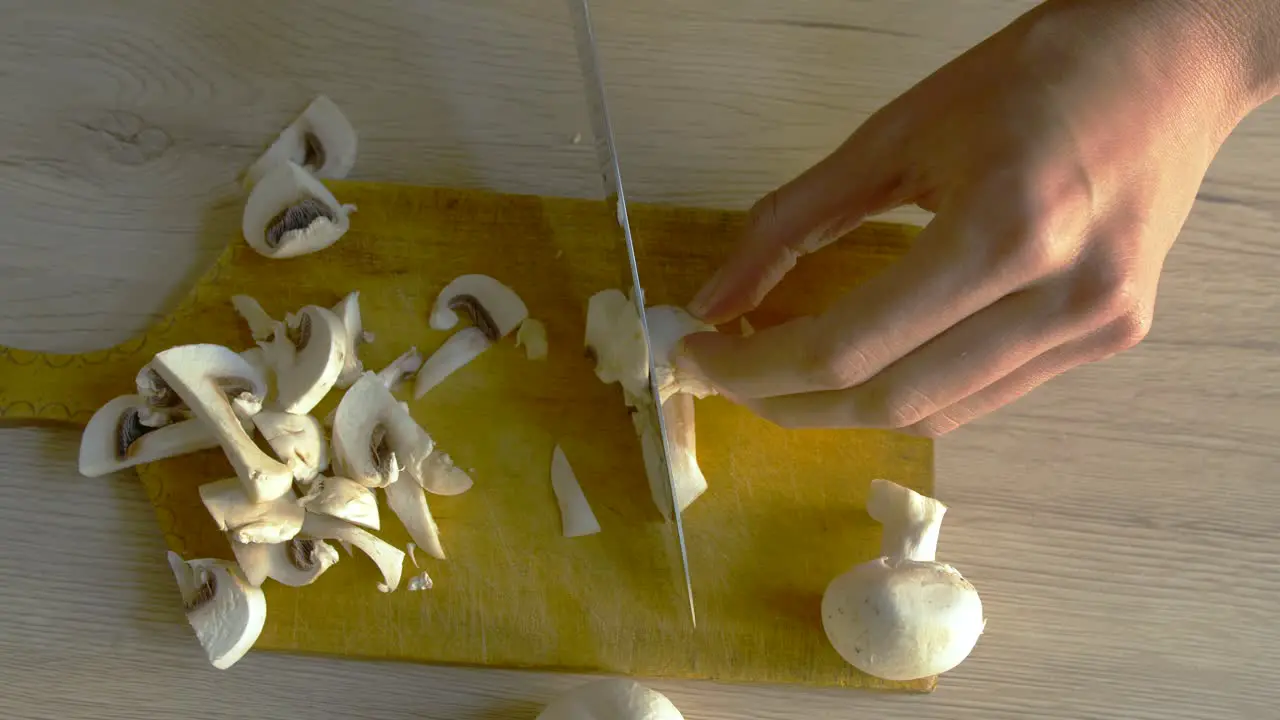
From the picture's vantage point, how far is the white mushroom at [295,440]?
1192mm

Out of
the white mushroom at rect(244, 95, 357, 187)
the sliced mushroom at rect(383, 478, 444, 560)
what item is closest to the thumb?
the sliced mushroom at rect(383, 478, 444, 560)

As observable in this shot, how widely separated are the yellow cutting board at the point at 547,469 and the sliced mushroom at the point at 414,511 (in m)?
0.02

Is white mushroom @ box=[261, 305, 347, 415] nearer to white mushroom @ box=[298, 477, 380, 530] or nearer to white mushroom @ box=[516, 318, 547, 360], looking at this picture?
white mushroom @ box=[298, 477, 380, 530]

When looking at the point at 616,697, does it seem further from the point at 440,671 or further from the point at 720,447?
the point at 720,447

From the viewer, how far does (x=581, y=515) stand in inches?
49.5

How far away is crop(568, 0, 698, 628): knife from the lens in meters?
1.09

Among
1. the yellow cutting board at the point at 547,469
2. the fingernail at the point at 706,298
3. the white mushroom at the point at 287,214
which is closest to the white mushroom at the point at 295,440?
the yellow cutting board at the point at 547,469

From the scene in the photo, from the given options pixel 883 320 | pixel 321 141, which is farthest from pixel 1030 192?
pixel 321 141

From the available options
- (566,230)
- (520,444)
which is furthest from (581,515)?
(566,230)

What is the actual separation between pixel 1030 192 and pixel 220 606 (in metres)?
1.07

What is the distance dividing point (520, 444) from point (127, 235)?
634 mm

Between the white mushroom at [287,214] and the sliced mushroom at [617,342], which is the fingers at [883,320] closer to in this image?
the sliced mushroom at [617,342]

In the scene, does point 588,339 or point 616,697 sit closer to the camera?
point 616,697

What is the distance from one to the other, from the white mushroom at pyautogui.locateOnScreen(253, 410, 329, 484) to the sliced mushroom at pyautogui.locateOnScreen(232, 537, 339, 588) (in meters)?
0.09
